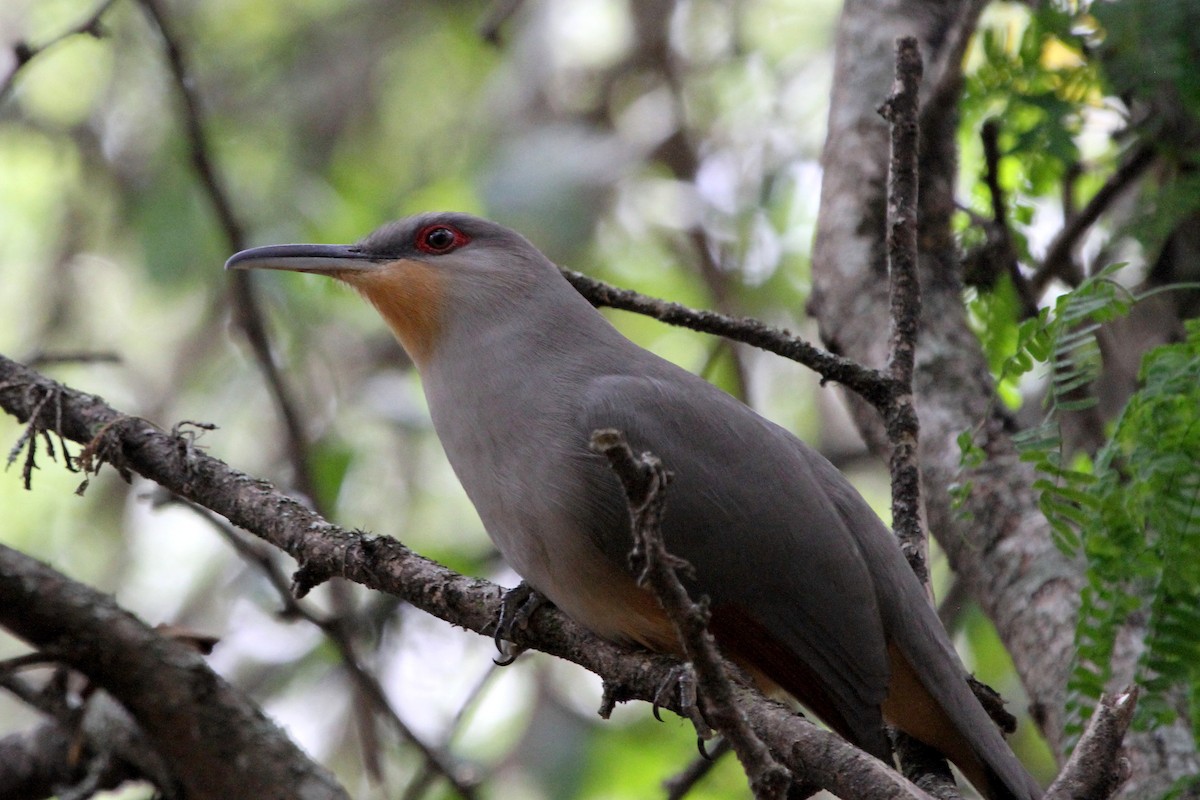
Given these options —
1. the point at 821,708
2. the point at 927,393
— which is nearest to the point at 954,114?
the point at 927,393

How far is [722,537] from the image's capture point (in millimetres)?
3172

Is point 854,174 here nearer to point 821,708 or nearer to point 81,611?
point 821,708

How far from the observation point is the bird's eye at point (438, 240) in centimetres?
424

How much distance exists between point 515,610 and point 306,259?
60.8 inches

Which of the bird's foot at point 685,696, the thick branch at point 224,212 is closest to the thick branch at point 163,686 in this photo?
the bird's foot at point 685,696

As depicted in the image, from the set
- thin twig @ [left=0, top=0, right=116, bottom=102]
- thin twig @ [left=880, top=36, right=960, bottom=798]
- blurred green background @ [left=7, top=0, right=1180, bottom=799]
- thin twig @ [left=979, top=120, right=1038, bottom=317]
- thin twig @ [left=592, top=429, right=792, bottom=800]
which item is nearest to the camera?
thin twig @ [left=592, top=429, right=792, bottom=800]

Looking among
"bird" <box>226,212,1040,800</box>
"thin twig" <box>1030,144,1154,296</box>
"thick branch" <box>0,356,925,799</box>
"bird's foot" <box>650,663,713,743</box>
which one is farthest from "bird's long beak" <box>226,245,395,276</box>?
"thin twig" <box>1030,144,1154,296</box>

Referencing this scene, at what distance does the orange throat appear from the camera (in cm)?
398

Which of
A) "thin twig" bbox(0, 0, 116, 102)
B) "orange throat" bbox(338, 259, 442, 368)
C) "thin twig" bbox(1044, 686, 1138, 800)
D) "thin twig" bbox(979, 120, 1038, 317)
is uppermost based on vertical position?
"thin twig" bbox(0, 0, 116, 102)

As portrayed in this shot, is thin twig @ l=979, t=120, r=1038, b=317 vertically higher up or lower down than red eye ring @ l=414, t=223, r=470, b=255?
higher up

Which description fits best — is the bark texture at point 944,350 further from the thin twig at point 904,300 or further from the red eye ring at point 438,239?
the red eye ring at point 438,239

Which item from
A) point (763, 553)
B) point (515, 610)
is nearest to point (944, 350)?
point (763, 553)

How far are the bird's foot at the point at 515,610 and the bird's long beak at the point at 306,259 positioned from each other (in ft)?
4.57

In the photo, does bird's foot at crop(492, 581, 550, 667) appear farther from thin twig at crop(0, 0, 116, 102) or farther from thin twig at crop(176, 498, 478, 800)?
thin twig at crop(0, 0, 116, 102)
